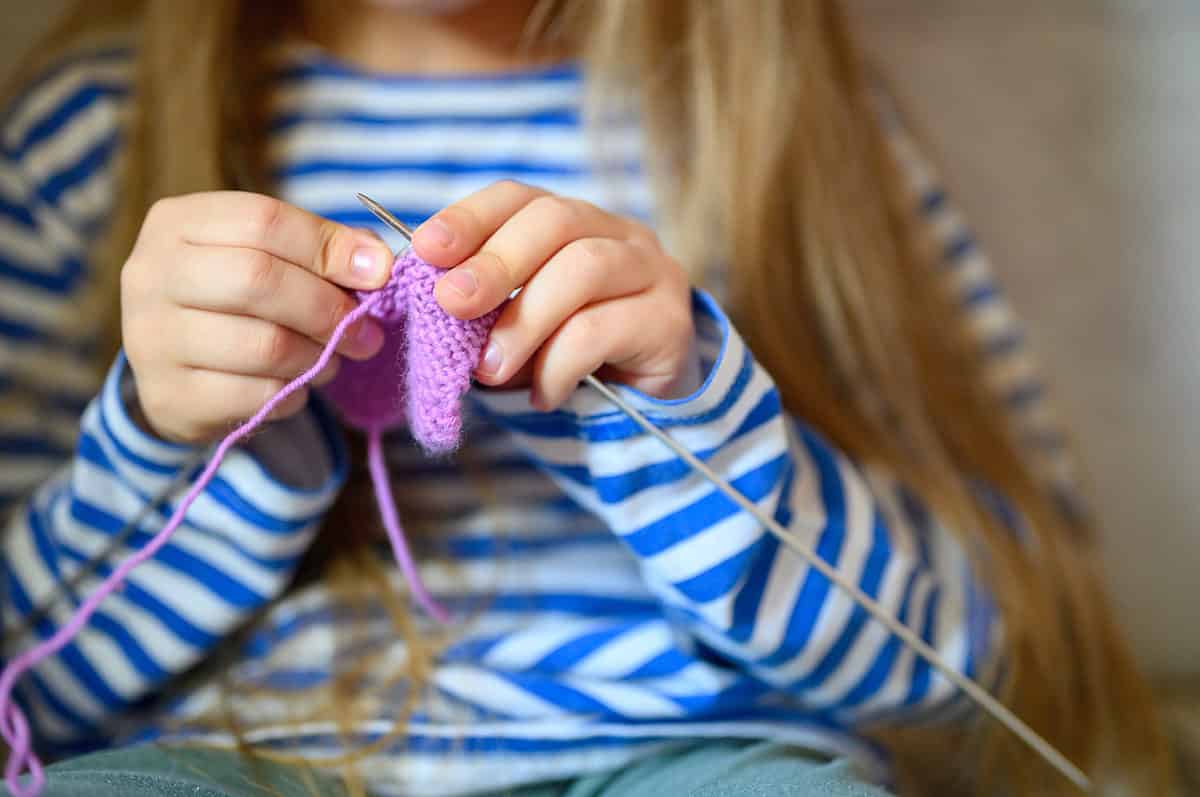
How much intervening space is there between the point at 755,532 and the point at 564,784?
192 millimetres

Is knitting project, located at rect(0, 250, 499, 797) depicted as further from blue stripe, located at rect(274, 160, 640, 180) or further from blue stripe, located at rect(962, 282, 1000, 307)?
blue stripe, located at rect(962, 282, 1000, 307)

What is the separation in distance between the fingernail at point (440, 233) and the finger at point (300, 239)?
3 centimetres

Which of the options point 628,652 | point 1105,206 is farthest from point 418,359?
point 1105,206

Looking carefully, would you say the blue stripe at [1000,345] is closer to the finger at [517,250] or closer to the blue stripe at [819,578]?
the blue stripe at [819,578]

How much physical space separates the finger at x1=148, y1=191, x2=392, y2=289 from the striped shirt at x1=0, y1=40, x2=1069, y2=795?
0.39ft

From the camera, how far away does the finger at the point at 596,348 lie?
19.5 inches

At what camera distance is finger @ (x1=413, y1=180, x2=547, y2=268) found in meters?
0.45

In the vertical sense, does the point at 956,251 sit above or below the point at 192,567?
above

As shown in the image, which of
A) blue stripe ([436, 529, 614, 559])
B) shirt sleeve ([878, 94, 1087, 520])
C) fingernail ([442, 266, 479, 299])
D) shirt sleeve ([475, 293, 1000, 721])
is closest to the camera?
fingernail ([442, 266, 479, 299])

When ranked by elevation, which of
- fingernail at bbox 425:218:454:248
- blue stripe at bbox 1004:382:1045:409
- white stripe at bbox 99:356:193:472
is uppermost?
fingernail at bbox 425:218:454:248

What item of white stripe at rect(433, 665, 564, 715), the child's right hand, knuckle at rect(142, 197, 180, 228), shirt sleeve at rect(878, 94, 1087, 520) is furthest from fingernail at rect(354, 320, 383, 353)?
shirt sleeve at rect(878, 94, 1087, 520)

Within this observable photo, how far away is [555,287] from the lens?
0.48 metres

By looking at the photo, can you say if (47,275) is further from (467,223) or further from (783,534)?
(783,534)

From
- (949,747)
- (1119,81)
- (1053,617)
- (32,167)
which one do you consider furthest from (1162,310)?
(32,167)
